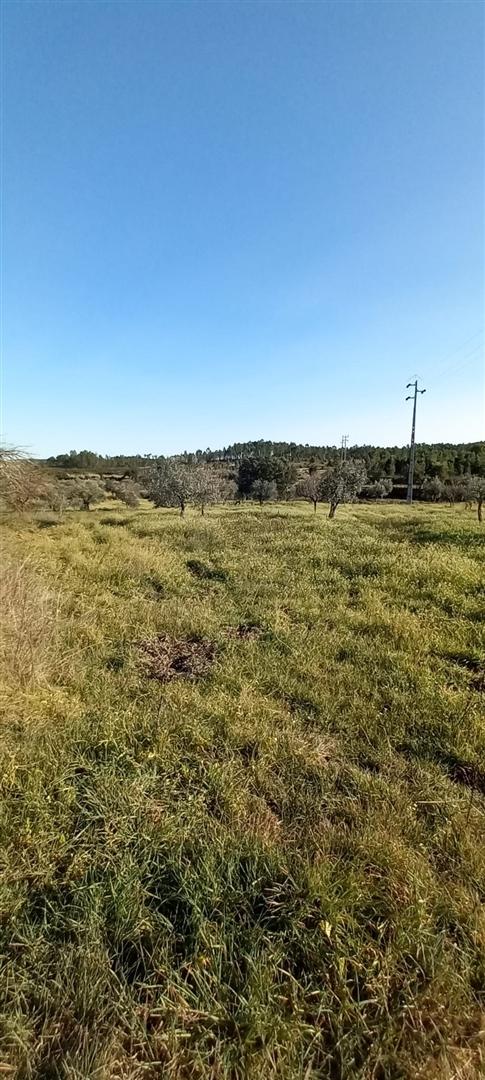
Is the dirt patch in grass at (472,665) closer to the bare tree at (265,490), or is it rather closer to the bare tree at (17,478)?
the bare tree at (17,478)

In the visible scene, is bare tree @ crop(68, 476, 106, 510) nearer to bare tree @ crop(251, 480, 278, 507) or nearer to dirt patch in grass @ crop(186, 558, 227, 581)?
bare tree @ crop(251, 480, 278, 507)

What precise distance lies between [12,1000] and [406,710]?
3.33 meters

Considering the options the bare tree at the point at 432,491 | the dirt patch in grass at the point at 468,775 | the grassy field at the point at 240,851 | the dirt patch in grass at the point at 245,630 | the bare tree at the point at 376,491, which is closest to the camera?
the grassy field at the point at 240,851

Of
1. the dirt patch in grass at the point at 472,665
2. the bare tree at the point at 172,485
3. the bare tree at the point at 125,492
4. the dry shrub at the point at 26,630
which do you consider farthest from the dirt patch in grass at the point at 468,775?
the bare tree at the point at 125,492

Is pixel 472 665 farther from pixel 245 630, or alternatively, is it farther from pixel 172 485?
pixel 172 485

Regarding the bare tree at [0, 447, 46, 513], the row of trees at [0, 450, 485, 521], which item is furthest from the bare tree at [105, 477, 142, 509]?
the bare tree at [0, 447, 46, 513]

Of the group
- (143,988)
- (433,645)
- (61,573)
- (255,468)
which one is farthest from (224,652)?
(255,468)

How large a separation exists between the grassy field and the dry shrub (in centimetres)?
3

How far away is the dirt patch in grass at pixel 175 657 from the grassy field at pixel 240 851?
3 centimetres

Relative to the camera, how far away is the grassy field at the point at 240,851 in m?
1.70

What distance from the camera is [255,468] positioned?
308ft

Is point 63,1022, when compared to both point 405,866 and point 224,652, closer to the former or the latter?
point 405,866

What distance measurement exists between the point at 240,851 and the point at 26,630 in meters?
3.57

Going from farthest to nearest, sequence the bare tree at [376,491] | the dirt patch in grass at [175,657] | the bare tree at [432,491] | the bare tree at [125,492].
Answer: the bare tree at [376,491] < the bare tree at [432,491] < the bare tree at [125,492] < the dirt patch in grass at [175,657]
